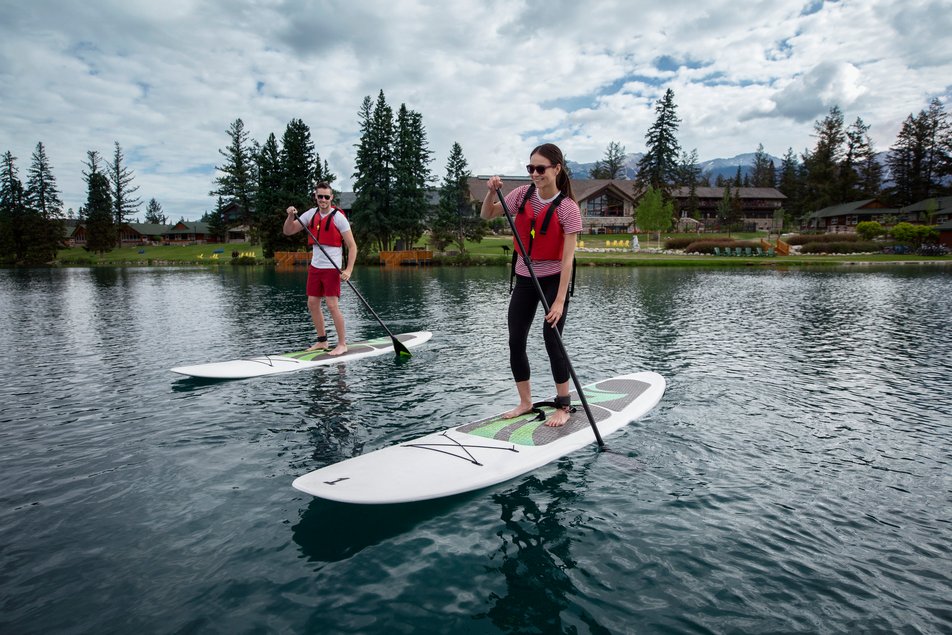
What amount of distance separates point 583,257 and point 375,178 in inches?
1071

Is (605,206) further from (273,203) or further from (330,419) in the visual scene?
(330,419)

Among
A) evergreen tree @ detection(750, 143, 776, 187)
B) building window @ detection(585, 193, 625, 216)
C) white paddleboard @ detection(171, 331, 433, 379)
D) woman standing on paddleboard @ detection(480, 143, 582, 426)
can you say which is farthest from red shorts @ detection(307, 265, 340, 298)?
evergreen tree @ detection(750, 143, 776, 187)

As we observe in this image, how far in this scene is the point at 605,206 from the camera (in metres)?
98.0

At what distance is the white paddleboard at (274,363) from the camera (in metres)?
10.1

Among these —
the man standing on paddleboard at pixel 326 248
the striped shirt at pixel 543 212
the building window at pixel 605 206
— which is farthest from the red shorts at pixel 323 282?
the building window at pixel 605 206

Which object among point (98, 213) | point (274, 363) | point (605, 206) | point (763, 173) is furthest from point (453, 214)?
point (763, 173)

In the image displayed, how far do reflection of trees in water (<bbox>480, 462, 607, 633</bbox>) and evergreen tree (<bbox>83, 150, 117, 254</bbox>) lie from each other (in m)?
111

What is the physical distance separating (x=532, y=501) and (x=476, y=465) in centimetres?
71

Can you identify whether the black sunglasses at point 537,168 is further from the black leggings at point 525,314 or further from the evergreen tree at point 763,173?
the evergreen tree at point 763,173

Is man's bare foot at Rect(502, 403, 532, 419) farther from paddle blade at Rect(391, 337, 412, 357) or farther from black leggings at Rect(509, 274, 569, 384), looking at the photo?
paddle blade at Rect(391, 337, 412, 357)

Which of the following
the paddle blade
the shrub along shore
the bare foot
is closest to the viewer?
the bare foot

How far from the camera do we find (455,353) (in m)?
13.0

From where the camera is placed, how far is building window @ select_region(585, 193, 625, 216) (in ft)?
320

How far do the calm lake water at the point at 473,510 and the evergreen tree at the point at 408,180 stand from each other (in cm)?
5197
